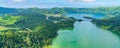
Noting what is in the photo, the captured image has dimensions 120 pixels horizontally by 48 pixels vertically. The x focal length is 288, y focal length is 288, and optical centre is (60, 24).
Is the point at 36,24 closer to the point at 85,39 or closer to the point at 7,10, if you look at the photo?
the point at 85,39

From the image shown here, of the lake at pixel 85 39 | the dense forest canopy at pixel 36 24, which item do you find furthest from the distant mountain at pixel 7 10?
the lake at pixel 85 39

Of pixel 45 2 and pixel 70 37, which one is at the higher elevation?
pixel 45 2

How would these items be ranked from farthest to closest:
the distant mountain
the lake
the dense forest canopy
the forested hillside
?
the distant mountain < the lake < the dense forest canopy < the forested hillside

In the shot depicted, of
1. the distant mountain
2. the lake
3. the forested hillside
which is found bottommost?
the lake

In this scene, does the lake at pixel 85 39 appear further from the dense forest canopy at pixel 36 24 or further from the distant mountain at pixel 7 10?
the distant mountain at pixel 7 10

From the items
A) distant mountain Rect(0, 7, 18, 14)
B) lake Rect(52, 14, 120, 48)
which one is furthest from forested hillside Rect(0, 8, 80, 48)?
lake Rect(52, 14, 120, 48)

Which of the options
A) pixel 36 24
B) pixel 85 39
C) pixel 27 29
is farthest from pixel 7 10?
pixel 85 39

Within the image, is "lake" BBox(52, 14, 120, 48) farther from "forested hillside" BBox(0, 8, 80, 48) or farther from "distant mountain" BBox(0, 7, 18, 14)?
"distant mountain" BBox(0, 7, 18, 14)

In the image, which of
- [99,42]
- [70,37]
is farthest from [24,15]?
[99,42]

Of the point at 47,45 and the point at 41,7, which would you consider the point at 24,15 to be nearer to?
the point at 41,7

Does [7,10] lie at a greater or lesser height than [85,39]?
greater

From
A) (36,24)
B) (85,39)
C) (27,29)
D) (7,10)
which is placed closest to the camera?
(85,39)
